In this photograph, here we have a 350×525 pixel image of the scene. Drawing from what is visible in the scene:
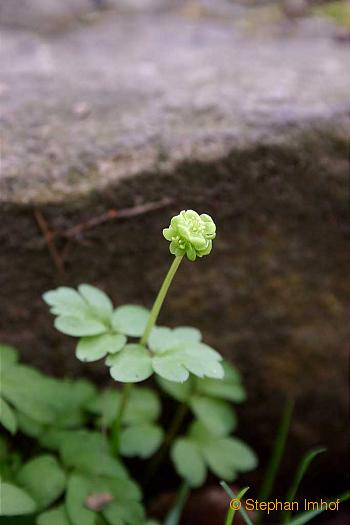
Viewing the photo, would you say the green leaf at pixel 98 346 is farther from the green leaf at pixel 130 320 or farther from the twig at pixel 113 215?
the twig at pixel 113 215

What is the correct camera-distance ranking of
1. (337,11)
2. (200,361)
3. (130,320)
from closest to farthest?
(200,361) → (130,320) → (337,11)

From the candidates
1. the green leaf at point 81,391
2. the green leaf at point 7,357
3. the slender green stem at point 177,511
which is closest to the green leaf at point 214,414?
the slender green stem at point 177,511

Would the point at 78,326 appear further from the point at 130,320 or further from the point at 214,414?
the point at 214,414

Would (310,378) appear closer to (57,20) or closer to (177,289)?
(177,289)

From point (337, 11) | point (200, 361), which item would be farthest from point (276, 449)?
point (337, 11)

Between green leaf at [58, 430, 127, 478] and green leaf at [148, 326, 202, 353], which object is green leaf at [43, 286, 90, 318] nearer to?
green leaf at [148, 326, 202, 353]

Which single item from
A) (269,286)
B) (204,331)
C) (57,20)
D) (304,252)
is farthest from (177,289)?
(57,20)
